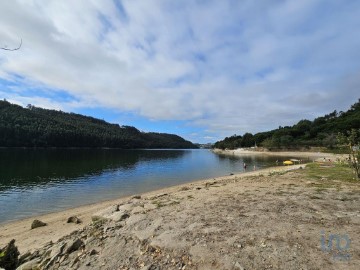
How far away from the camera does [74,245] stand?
9211mm

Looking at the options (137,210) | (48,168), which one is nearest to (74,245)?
(137,210)

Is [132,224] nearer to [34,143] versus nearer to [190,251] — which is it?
[190,251]

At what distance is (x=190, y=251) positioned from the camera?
770 centimetres

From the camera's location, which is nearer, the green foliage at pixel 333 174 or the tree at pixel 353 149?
the tree at pixel 353 149

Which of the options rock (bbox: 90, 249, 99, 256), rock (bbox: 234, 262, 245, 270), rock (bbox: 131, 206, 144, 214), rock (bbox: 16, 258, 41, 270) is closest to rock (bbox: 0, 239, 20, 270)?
rock (bbox: 16, 258, 41, 270)

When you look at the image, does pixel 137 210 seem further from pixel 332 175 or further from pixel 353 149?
pixel 353 149

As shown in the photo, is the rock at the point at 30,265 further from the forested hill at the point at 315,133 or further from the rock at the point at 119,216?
the forested hill at the point at 315,133

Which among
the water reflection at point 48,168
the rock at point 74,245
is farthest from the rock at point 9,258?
the water reflection at point 48,168

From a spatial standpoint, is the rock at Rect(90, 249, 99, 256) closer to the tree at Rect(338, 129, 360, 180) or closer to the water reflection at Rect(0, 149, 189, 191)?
the tree at Rect(338, 129, 360, 180)

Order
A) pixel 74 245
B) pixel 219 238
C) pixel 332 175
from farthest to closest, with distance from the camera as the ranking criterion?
pixel 332 175 → pixel 74 245 → pixel 219 238

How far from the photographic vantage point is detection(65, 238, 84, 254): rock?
900cm

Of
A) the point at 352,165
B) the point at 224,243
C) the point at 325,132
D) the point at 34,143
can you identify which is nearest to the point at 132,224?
the point at 224,243

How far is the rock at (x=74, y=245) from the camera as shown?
900 centimetres

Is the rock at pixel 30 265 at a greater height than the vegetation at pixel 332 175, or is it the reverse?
the vegetation at pixel 332 175
